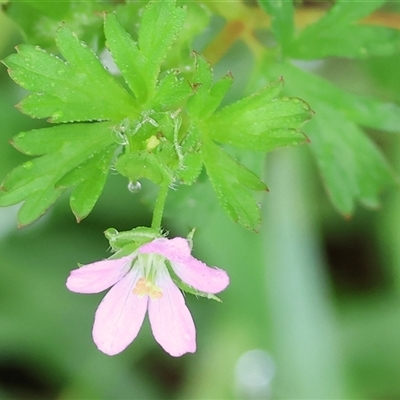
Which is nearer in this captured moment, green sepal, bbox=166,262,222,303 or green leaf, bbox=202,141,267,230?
green sepal, bbox=166,262,222,303

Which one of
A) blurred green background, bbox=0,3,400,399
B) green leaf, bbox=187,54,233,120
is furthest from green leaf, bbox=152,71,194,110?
blurred green background, bbox=0,3,400,399

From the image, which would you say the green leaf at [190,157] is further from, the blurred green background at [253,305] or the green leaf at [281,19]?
the blurred green background at [253,305]

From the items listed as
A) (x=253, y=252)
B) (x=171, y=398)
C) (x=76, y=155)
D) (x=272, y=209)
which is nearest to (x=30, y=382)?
(x=171, y=398)

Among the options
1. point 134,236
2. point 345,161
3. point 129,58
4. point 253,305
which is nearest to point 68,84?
point 129,58

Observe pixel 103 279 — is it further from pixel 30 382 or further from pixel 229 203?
pixel 30 382

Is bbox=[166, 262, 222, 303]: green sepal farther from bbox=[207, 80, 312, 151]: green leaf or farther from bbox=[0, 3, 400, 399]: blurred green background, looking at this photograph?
bbox=[0, 3, 400, 399]: blurred green background
